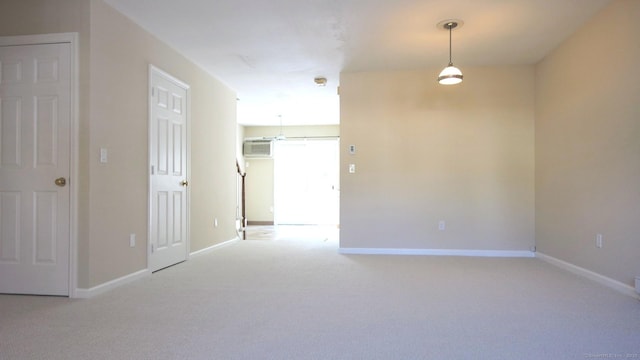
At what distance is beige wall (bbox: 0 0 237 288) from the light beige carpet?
1.28ft

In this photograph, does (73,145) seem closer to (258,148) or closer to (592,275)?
(592,275)

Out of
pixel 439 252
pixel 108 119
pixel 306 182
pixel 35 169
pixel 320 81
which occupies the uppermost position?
pixel 320 81

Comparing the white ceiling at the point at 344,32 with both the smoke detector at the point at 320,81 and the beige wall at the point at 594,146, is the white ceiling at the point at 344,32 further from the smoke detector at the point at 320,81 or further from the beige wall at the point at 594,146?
the beige wall at the point at 594,146

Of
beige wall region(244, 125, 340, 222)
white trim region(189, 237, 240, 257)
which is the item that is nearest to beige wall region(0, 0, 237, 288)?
white trim region(189, 237, 240, 257)

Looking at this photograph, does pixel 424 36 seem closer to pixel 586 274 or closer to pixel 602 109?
pixel 602 109

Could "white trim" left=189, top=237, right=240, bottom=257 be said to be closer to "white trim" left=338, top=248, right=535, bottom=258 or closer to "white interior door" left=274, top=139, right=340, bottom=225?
"white trim" left=338, top=248, right=535, bottom=258

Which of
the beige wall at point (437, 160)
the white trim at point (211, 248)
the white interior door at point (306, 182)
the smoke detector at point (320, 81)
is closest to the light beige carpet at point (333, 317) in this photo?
the white trim at point (211, 248)

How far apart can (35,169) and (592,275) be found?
16.8 ft

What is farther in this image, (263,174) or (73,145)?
(263,174)

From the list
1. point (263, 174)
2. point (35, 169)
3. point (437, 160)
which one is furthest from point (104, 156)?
point (263, 174)

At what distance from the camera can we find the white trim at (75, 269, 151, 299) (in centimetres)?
306

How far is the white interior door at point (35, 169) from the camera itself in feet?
10.2

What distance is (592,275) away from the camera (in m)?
3.62

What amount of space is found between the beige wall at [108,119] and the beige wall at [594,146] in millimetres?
4384
